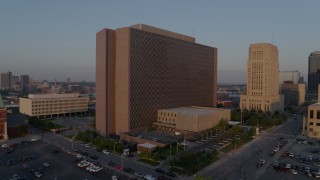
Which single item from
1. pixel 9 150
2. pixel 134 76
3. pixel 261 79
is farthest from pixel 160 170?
pixel 261 79

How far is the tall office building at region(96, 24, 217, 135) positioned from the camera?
92.4 meters

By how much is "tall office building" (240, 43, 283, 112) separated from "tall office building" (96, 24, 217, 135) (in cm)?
6469

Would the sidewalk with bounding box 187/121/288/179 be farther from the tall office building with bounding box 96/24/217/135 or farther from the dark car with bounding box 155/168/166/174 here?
the tall office building with bounding box 96/24/217/135

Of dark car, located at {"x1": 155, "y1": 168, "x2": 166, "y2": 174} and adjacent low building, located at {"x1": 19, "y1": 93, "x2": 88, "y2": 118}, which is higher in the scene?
adjacent low building, located at {"x1": 19, "y1": 93, "x2": 88, "y2": 118}

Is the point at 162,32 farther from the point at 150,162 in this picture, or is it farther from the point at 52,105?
the point at 52,105

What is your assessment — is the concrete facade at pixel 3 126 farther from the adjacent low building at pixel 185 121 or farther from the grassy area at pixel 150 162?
the grassy area at pixel 150 162

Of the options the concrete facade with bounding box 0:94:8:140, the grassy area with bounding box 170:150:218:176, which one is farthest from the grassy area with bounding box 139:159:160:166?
the concrete facade with bounding box 0:94:8:140

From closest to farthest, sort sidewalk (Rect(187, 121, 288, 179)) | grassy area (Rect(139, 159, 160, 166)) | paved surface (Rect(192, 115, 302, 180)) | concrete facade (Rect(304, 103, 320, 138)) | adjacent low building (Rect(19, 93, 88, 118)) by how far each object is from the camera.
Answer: paved surface (Rect(192, 115, 302, 180))
sidewalk (Rect(187, 121, 288, 179))
grassy area (Rect(139, 159, 160, 166))
concrete facade (Rect(304, 103, 320, 138))
adjacent low building (Rect(19, 93, 88, 118))

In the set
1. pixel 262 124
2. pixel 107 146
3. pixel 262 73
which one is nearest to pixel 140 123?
pixel 107 146

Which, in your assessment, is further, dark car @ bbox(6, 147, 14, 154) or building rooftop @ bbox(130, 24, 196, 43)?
building rooftop @ bbox(130, 24, 196, 43)

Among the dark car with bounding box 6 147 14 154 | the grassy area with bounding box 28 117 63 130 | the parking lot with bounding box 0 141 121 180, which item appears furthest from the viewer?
the grassy area with bounding box 28 117 63 130

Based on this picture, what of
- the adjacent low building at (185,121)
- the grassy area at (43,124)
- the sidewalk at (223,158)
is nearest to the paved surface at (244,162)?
the sidewalk at (223,158)

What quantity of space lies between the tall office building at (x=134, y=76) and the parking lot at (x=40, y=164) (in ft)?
74.8

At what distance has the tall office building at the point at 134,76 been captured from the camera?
303 feet
